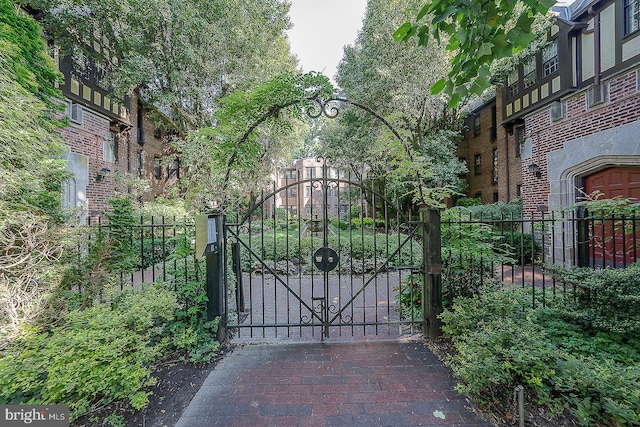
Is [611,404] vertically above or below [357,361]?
above

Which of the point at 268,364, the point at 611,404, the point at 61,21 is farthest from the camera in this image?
the point at 61,21

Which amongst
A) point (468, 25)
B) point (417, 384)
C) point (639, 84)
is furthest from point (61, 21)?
point (639, 84)

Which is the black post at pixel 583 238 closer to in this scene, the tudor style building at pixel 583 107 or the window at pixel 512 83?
the tudor style building at pixel 583 107

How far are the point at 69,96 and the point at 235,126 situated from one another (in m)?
8.01

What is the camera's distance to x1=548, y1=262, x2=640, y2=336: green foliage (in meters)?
2.55

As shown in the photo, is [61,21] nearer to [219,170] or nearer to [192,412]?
[219,170]

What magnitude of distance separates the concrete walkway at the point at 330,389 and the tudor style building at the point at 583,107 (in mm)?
4682

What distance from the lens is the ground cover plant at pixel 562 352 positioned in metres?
1.92

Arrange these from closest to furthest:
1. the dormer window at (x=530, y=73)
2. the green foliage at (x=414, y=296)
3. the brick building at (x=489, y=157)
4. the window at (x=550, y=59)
Result: the green foliage at (x=414, y=296) → the window at (x=550, y=59) → the dormer window at (x=530, y=73) → the brick building at (x=489, y=157)

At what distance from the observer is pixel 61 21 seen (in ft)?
23.8

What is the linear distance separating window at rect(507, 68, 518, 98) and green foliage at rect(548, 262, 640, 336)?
9.19 m

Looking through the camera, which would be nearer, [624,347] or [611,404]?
[611,404]

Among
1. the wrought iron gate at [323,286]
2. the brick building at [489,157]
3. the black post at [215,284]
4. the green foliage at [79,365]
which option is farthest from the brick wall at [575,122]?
the green foliage at [79,365]

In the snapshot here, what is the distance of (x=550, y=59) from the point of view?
315 inches
